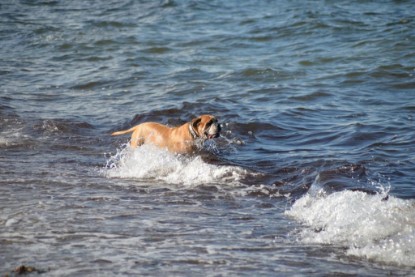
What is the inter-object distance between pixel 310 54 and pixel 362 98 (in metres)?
4.11

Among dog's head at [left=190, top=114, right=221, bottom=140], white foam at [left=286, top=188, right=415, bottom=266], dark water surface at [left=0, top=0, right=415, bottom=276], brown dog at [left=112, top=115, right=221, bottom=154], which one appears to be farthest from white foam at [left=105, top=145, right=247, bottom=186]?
white foam at [left=286, top=188, right=415, bottom=266]

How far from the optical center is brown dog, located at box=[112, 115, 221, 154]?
941 cm

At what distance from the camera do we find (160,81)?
15.5 metres

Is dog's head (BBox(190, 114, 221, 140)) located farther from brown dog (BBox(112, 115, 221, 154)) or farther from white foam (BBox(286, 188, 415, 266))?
white foam (BBox(286, 188, 415, 266))

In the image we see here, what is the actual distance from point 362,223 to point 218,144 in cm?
457

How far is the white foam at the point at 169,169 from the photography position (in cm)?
873

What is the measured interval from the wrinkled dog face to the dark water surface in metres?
0.35

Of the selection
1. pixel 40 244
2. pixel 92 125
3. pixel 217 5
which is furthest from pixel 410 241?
pixel 217 5

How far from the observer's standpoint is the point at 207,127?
371 inches

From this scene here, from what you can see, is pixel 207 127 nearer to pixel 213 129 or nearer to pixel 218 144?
pixel 213 129

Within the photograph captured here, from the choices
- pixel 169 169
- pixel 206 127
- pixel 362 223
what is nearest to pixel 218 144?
pixel 206 127

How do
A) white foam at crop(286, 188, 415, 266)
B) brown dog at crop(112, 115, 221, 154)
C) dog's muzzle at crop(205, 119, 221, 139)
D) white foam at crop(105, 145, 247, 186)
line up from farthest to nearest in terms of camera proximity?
brown dog at crop(112, 115, 221, 154) < dog's muzzle at crop(205, 119, 221, 139) < white foam at crop(105, 145, 247, 186) < white foam at crop(286, 188, 415, 266)

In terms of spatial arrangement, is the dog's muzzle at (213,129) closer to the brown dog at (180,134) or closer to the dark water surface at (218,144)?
the brown dog at (180,134)

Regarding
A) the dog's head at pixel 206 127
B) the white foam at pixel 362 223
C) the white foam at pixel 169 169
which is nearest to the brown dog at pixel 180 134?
the dog's head at pixel 206 127
